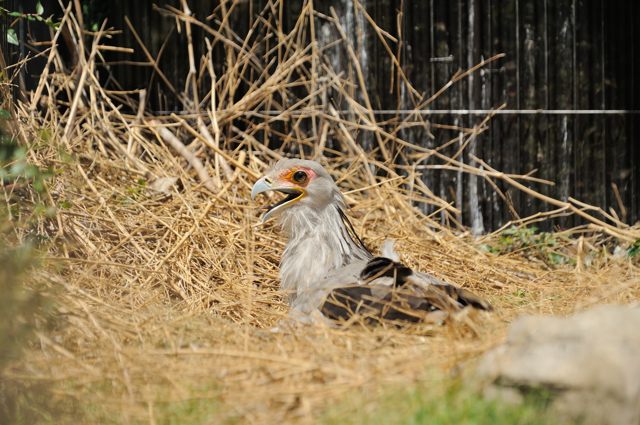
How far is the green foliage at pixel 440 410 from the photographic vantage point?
2619 mm

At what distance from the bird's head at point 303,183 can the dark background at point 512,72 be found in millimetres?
2277

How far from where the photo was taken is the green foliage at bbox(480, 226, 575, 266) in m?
6.09

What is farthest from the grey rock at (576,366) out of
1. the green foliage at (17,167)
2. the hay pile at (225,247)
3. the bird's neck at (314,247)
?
the green foliage at (17,167)

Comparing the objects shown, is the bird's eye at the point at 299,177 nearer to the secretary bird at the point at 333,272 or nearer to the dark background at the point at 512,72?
the secretary bird at the point at 333,272

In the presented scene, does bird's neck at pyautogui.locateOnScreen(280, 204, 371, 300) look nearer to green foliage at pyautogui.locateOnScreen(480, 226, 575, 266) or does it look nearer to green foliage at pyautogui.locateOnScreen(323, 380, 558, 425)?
green foliage at pyautogui.locateOnScreen(323, 380, 558, 425)

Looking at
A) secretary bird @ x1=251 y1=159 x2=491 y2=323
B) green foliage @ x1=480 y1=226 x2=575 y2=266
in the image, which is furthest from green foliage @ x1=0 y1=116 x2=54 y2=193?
green foliage @ x1=480 y1=226 x2=575 y2=266

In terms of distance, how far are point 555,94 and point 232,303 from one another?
337cm

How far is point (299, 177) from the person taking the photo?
14.9 feet

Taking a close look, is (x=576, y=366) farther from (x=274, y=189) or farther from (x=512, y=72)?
(x=512, y=72)

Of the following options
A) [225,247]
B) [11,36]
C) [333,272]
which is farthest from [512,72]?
[11,36]

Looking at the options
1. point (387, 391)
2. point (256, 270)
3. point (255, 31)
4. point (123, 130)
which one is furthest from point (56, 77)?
point (387, 391)

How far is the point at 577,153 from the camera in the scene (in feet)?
22.3

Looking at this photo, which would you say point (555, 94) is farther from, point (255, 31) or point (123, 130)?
point (123, 130)

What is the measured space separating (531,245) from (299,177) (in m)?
2.26
